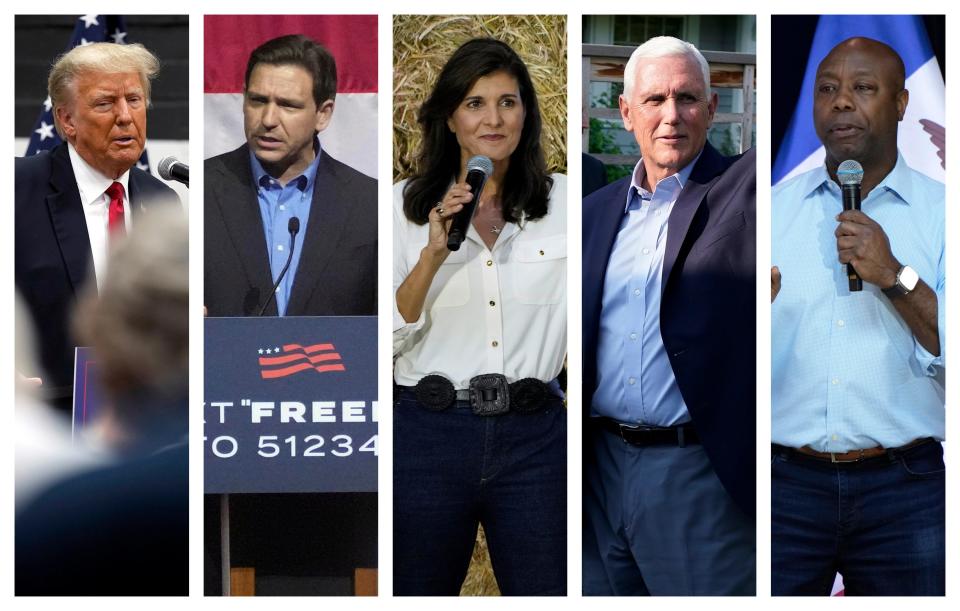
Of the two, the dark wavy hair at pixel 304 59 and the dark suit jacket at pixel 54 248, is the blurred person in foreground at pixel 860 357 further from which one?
the dark suit jacket at pixel 54 248

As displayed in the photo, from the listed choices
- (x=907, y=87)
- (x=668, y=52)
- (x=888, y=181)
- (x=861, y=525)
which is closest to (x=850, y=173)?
(x=888, y=181)

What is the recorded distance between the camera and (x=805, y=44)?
4816mm

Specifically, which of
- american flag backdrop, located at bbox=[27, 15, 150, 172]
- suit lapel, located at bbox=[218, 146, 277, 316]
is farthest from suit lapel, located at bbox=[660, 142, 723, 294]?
american flag backdrop, located at bbox=[27, 15, 150, 172]

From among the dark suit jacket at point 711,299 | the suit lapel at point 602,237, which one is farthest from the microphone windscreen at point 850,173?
the suit lapel at point 602,237

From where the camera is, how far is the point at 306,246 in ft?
15.7

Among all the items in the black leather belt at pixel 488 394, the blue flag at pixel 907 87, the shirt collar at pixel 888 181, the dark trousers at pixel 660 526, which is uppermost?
the blue flag at pixel 907 87

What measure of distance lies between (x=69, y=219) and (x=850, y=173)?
3.36 metres

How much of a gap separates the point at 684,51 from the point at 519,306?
1.29 m

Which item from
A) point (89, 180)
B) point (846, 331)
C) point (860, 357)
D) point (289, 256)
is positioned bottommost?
point (860, 357)

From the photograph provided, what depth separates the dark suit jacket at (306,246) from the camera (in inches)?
188

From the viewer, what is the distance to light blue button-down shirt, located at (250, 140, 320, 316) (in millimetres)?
4797

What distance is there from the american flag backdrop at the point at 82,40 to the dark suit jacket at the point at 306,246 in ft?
1.37

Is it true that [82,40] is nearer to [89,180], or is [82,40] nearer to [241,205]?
[89,180]

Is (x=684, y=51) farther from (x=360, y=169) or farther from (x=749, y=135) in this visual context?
(x=360, y=169)
